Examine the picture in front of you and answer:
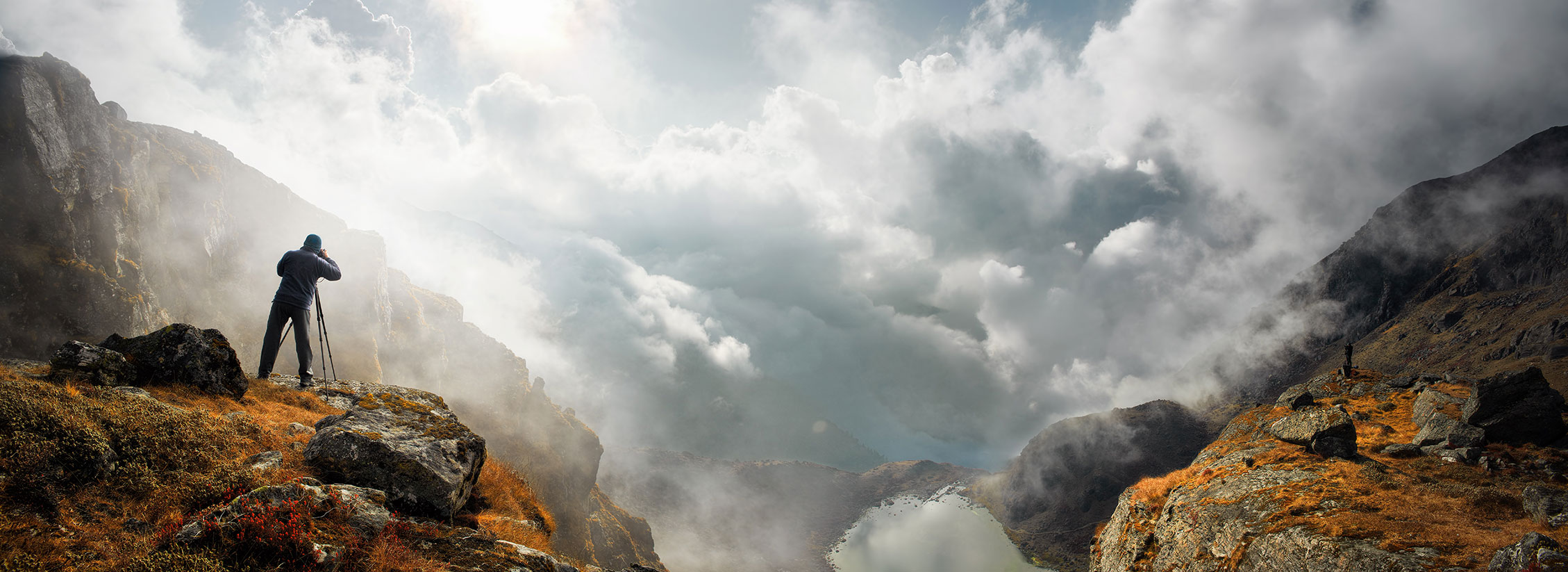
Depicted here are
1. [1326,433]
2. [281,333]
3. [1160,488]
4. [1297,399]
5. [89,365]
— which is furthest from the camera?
[1297,399]

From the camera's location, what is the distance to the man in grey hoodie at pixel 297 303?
14953 millimetres

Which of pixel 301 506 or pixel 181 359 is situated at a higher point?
pixel 181 359

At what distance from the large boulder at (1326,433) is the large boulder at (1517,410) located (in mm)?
4672

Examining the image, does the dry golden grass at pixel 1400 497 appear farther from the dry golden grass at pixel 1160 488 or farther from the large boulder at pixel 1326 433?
the large boulder at pixel 1326 433

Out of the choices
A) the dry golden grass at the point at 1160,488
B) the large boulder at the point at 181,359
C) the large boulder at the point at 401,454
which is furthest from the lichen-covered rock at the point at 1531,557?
the large boulder at the point at 181,359

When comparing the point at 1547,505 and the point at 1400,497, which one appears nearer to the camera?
the point at 1547,505

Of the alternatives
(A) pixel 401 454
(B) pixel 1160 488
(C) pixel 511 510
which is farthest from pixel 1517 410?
(A) pixel 401 454

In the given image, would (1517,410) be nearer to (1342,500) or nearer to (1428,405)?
(1428,405)

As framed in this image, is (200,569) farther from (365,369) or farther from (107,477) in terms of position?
(365,369)

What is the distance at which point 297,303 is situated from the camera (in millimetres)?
15195

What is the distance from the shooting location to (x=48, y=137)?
46469 millimetres

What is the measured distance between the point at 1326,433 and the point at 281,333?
3992 centimetres

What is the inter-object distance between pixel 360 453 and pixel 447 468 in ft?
4.88

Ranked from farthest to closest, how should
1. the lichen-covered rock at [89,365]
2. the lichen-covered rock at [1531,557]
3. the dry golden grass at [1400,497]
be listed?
the dry golden grass at [1400,497], the lichen-covered rock at [1531,557], the lichen-covered rock at [89,365]
